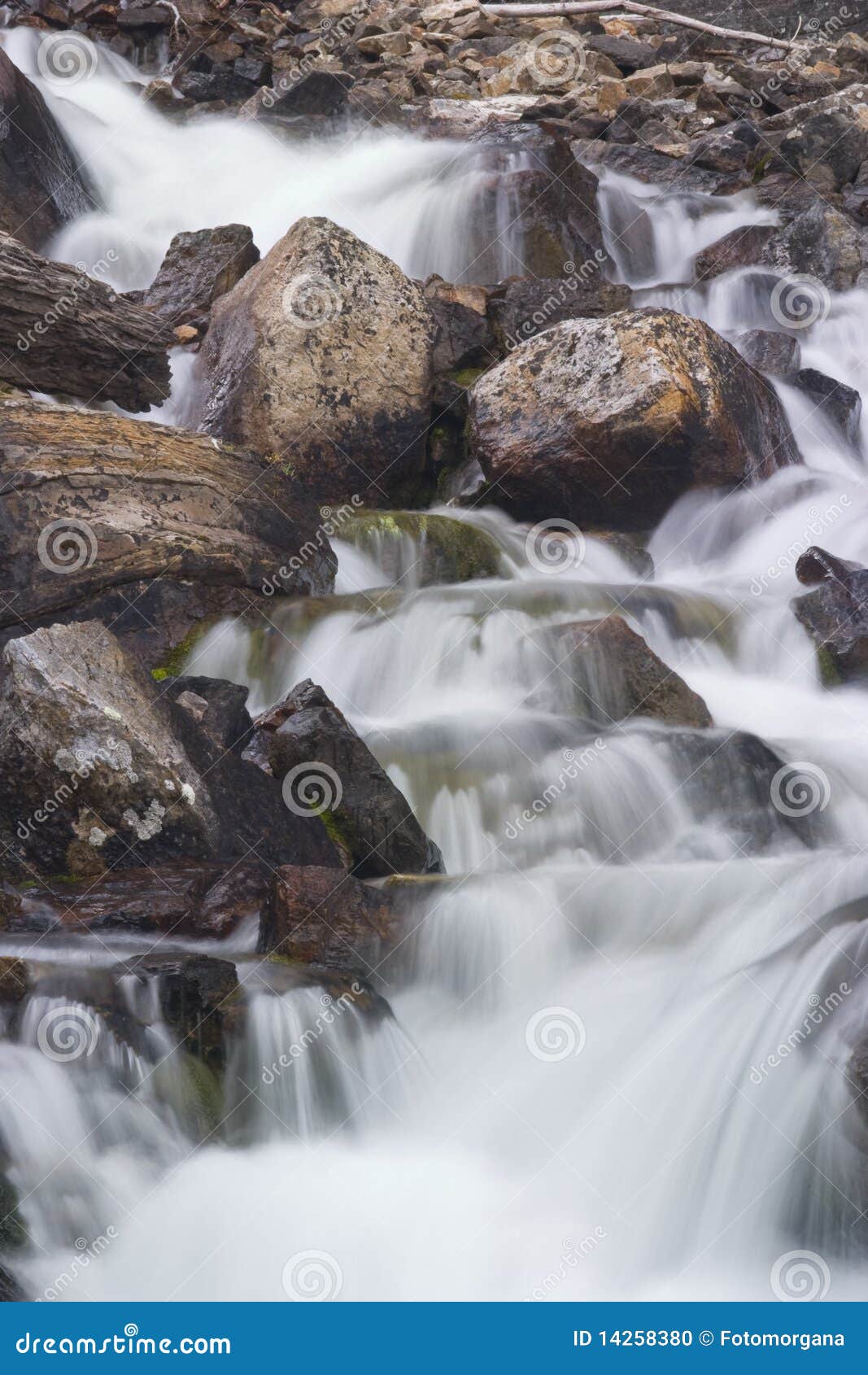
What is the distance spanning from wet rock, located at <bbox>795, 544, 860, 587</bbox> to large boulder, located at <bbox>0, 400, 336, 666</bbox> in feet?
9.26

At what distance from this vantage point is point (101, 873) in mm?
5668

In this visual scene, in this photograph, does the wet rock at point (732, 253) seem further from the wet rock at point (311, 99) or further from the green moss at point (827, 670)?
the green moss at point (827, 670)

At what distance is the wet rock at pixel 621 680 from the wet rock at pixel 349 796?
1.38 m

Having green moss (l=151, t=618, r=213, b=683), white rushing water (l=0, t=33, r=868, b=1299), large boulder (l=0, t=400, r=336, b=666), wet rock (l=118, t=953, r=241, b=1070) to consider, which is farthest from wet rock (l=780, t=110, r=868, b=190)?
wet rock (l=118, t=953, r=241, b=1070)

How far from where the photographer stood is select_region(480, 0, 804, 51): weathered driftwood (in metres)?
18.5

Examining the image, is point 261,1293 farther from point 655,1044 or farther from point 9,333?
point 9,333

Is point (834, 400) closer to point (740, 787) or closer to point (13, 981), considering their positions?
point (740, 787)

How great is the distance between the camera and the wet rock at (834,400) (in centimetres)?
1019

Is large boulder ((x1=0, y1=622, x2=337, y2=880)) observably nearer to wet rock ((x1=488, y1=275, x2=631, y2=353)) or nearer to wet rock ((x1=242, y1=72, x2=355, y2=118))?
wet rock ((x1=488, y1=275, x2=631, y2=353))

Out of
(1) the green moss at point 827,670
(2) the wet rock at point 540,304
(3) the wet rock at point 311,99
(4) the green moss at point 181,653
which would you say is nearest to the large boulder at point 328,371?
(2) the wet rock at point 540,304

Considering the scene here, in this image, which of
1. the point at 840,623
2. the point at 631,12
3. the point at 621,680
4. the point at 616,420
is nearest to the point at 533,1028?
the point at 621,680

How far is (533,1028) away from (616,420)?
4372 mm

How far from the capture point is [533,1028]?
533cm

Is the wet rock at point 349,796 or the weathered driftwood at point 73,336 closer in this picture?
the wet rock at point 349,796
